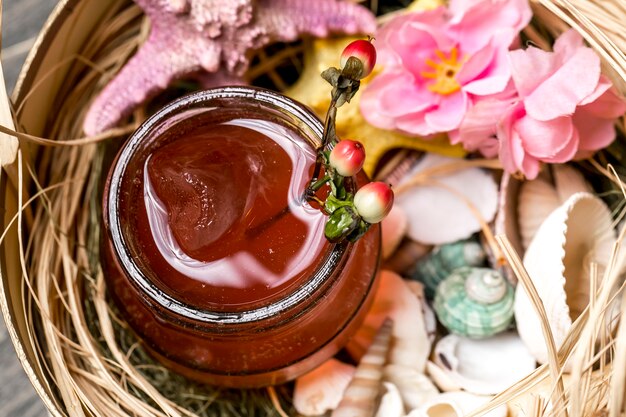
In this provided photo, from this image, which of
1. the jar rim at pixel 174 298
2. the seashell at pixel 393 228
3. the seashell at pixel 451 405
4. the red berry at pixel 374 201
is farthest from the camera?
the seashell at pixel 393 228

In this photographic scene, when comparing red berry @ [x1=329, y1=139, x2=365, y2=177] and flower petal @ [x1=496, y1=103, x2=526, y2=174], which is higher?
red berry @ [x1=329, y1=139, x2=365, y2=177]

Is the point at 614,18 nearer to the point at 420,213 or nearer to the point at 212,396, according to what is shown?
the point at 420,213

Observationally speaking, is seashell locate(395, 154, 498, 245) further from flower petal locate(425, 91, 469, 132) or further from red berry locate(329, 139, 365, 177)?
red berry locate(329, 139, 365, 177)

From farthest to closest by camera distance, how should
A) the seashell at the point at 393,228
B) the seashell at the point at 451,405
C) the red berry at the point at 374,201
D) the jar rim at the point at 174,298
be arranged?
1. the seashell at the point at 393,228
2. the seashell at the point at 451,405
3. the jar rim at the point at 174,298
4. the red berry at the point at 374,201

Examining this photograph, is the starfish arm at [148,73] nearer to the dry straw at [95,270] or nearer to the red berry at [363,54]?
the dry straw at [95,270]

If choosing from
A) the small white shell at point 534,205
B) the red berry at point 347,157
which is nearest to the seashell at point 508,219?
the small white shell at point 534,205

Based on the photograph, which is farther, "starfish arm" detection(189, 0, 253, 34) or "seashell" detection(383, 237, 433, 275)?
"seashell" detection(383, 237, 433, 275)

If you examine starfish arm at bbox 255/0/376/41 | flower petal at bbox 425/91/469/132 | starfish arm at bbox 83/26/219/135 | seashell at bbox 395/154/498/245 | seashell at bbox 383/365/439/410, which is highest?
starfish arm at bbox 83/26/219/135

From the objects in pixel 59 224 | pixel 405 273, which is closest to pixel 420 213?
pixel 405 273

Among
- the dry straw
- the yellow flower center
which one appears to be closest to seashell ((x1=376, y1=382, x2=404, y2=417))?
the dry straw
